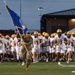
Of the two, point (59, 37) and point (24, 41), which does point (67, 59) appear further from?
point (24, 41)

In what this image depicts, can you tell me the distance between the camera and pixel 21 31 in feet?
79.0

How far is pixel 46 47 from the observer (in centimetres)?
3300

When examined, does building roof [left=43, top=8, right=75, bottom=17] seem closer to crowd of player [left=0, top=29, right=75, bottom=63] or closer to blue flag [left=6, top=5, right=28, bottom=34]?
crowd of player [left=0, top=29, right=75, bottom=63]

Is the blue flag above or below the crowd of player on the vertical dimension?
above

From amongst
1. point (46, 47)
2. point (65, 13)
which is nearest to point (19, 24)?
point (46, 47)

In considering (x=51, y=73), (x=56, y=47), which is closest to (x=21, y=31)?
(x=51, y=73)

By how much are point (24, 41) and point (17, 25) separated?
2151 millimetres

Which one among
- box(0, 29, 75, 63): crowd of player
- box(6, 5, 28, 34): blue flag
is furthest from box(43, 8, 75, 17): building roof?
box(6, 5, 28, 34): blue flag

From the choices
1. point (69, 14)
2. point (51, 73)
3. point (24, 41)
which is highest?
point (69, 14)

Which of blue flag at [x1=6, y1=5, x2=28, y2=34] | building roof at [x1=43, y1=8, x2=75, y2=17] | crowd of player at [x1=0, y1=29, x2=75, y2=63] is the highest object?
building roof at [x1=43, y1=8, x2=75, y2=17]

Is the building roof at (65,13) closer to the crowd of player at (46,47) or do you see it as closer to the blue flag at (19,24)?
the crowd of player at (46,47)

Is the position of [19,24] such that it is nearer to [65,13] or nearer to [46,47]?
[46,47]

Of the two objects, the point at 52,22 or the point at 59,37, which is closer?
the point at 59,37

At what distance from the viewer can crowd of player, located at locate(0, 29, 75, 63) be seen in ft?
102
